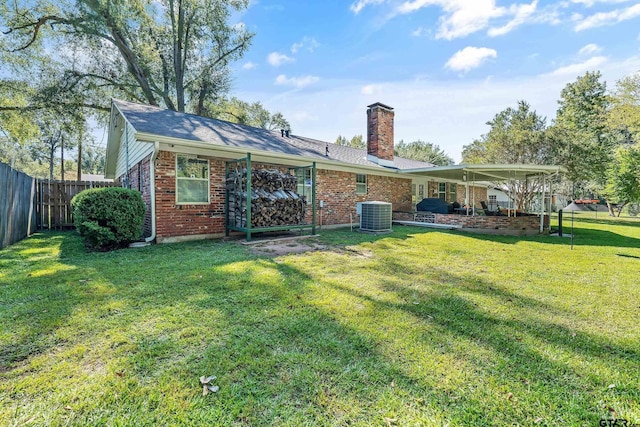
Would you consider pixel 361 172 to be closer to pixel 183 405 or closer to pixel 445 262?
pixel 445 262

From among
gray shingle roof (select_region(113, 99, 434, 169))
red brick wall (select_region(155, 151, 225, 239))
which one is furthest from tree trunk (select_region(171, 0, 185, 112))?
red brick wall (select_region(155, 151, 225, 239))

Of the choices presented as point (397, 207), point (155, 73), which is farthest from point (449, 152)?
point (155, 73)

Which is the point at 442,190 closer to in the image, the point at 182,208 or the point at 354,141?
the point at 182,208

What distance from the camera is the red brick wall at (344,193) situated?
1055 cm

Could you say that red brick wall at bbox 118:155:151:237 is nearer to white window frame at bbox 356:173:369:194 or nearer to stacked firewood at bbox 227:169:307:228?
stacked firewood at bbox 227:169:307:228

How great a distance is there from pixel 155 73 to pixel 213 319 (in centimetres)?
2037

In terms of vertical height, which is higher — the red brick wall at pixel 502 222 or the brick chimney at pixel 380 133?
the brick chimney at pixel 380 133

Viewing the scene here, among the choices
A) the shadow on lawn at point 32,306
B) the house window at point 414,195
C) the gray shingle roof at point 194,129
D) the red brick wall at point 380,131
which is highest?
the red brick wall at point 380,131

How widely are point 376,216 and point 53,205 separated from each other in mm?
11360

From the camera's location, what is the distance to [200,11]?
58.2 feet

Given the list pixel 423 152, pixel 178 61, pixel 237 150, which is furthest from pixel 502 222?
pixel 423 152

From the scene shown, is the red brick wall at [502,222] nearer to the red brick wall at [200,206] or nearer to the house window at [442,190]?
the red brick wall at [200,206]

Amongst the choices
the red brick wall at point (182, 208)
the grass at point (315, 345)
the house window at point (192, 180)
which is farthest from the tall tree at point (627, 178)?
the house window at point (192, 180)

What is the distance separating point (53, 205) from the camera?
33.4 feet
